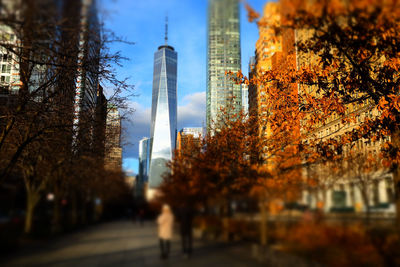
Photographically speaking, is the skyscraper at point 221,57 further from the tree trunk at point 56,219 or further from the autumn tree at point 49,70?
the autumn tree at point 49,70

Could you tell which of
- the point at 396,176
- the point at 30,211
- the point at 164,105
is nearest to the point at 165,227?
the point at 396,176

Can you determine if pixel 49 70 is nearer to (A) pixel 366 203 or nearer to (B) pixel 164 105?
(A) pixel 366 203

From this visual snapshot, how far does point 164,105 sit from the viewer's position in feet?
629

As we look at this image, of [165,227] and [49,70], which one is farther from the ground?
[49,70]

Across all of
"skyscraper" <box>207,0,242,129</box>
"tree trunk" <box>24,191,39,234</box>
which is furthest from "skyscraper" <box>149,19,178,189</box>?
"tree trunk" <box>24,191,39,234</box>

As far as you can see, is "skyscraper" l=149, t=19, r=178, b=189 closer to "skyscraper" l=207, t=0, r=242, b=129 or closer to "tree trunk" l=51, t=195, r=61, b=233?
"skyscraper" l=207, t=0, r=242, b=129

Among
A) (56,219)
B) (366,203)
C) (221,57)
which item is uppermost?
(221,57)

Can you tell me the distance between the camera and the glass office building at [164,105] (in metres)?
188

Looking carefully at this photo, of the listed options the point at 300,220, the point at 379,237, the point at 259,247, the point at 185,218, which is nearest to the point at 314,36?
the point at 300,220

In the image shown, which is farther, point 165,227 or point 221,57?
point 221,57

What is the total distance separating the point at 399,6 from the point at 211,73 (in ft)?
448

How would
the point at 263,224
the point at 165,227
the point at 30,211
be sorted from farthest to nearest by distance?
the point at 30,211 < the point at 165,227 < the point at 263,224

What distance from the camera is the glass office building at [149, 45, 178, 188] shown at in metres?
188

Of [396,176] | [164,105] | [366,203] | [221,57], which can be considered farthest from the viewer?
[164,105]
